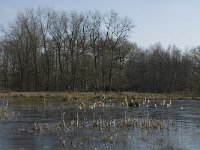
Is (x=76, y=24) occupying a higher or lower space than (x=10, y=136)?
higher

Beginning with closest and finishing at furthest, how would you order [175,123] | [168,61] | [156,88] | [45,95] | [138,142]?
1. [138,142]
2. [175,123]
3. [45,95]
4. [156,88]
5. [168,61]

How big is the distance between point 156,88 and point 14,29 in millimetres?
34790

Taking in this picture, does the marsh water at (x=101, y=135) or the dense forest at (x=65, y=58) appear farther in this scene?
the dense forest at (x=65, y=58)

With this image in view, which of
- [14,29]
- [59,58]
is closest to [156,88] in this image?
[59,58]

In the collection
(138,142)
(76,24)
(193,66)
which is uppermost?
(76,24)

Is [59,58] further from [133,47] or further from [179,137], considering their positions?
[179,137]

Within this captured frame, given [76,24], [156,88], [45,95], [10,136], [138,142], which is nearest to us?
[138,142]

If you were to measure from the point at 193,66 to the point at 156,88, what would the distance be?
44.2 ft

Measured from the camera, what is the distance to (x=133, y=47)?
104562mm

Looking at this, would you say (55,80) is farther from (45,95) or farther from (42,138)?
(42,138)

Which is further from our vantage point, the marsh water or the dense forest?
the dense forest

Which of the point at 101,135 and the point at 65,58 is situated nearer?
the point at 101,135

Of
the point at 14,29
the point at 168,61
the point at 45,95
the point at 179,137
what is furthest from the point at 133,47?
the point at 179,137

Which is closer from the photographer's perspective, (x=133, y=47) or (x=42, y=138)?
(x=42, y=138)
